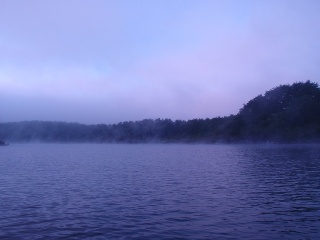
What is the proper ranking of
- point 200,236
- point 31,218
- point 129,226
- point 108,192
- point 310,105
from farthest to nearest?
point 310,105, point 108,192, point 31,218, point 129,226, point 200,236

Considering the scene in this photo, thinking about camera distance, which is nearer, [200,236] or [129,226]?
[200,236]

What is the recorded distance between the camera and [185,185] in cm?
3172

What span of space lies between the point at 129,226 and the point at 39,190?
45.1ft

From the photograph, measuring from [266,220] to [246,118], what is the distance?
163157 mm

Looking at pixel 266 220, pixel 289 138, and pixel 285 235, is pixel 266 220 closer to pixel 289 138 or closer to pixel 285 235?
pixel 285 235

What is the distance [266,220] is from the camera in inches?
757

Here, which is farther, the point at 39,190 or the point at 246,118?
the point at 246,118

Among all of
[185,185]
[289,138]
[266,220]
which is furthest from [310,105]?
[266,220]

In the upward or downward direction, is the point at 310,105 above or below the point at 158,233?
above

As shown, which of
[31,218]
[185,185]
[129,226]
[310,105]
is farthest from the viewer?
[310,105]

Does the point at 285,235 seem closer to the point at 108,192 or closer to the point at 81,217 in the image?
the point at 81,217

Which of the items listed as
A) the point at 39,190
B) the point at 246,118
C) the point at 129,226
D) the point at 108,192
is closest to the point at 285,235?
the point at 129,226

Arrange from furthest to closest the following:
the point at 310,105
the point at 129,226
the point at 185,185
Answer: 1. the point at 310,105
2. the point at 185,185
3. the point at 129,226

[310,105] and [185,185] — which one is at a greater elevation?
[310,105]
